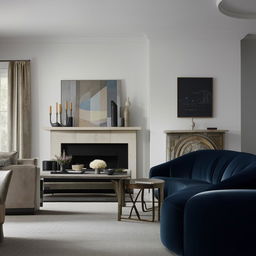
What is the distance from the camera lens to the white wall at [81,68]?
8.06 meters

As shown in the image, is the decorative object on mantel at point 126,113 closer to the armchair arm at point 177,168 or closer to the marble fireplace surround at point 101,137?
the marble fireplace surround at point 101,137

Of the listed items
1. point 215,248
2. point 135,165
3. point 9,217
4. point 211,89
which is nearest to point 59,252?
point 215,248

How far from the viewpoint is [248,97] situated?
8070 millimetres

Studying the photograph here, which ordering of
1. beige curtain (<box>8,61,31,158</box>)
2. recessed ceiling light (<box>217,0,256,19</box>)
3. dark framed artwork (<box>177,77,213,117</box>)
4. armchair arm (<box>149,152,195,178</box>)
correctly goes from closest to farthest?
1. recessed ceiling light (<box>217,0,256,19</box>)
2. armchair arm (<box>149,152,195,178</box>)
3. dark framed artwork (<box>177,77,213,117</box>)
4. beige curtain (<box>8,61,31,158</box>)

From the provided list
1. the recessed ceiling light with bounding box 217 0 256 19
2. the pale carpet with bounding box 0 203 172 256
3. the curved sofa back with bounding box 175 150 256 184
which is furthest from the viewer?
the recessed ceiling light with bounding box 217 0 256 19

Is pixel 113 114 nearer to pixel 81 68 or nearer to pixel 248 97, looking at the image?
pixel 81 68

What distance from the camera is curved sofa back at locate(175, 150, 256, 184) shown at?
4918 mm

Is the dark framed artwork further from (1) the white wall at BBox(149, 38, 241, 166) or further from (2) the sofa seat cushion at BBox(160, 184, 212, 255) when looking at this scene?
(2) the sofa seat cushion at BBox(160, 184, 212, 255)

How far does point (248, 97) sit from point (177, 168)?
8.57 ft

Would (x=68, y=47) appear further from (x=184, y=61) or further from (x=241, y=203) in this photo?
(x=241, y=203)

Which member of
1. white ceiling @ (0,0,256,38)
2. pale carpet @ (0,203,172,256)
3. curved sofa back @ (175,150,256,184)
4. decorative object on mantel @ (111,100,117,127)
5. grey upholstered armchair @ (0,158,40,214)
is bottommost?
pale carpet @ (0,203,172,256)

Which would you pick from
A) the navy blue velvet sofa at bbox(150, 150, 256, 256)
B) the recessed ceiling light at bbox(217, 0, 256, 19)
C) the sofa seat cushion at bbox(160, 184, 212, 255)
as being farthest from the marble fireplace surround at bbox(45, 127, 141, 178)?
the navy blue velvet sofa at bbox(150, 150, 256, 256)

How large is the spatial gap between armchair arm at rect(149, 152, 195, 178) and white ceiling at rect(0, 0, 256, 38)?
2009 millimetres

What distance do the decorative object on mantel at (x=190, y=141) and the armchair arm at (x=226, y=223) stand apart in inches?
178
